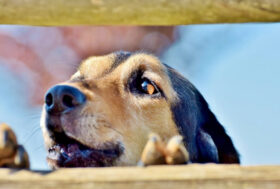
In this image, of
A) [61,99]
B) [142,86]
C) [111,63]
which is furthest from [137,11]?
[111,63]

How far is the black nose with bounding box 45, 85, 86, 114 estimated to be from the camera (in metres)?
2.84

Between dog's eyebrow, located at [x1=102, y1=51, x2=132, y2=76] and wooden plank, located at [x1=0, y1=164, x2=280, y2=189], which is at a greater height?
dog's eyebrow, located at [x1=102, y1=51, x2=132, y2=76]

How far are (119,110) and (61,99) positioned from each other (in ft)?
1.66

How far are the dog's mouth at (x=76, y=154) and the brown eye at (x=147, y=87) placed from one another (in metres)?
0.69

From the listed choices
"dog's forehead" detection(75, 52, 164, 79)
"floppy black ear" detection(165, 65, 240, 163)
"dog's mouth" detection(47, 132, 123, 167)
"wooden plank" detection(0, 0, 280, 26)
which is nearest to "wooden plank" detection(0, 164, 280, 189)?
"wooden plank" detection(0, 0, 280, 26)

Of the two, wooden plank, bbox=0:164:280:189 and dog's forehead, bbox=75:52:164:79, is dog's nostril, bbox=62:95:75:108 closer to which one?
dog's forehead, bbox=75:52:164:79

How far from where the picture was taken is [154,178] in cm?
159

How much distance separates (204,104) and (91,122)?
4.51ft

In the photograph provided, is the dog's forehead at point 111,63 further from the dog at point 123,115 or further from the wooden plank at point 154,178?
the wooden plank at point 154,178

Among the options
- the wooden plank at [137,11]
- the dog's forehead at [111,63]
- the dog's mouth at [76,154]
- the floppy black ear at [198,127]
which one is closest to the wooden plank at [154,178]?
the wooden plank at [137,11]

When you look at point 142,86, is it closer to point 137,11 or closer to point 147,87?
point 147,87

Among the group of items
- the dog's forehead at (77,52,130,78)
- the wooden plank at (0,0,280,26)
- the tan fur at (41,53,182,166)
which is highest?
the wooden plank at (0,0,280,26)

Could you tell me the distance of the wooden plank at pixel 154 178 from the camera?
5.18 feet

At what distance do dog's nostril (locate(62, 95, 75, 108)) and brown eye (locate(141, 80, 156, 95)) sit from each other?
0.83 metres
